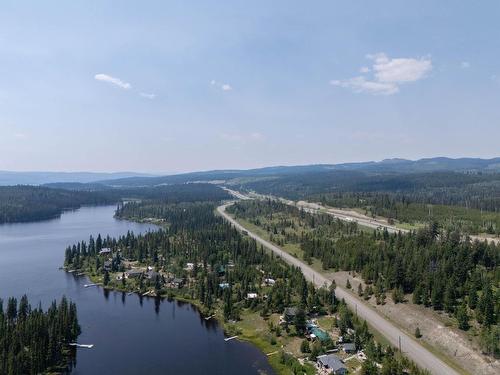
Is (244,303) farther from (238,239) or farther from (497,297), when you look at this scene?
(238,239)

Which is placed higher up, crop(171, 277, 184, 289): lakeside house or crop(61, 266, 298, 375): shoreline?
crop(171, 277, 184, 289): lakeside house

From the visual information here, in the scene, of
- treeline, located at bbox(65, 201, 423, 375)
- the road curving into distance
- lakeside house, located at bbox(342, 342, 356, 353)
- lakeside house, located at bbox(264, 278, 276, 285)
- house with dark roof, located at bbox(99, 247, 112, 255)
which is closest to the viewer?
the road curving into distance

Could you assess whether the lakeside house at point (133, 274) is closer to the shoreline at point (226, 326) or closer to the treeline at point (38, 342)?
the shoreline at point (226, 326)

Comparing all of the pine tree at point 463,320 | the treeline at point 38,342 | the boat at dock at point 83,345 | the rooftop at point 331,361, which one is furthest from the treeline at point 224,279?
the treeline at point 38,342

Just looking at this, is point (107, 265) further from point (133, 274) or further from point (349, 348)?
point (349, 348)

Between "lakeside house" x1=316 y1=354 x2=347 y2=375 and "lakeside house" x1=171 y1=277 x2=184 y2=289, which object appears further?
"lakeside house" x1=171 y1=277 x2=184 y2=289

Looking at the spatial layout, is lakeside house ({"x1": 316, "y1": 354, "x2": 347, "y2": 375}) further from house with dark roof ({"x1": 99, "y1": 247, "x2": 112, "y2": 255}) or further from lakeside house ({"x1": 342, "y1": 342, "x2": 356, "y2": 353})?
house with dark roof ({"x1": 99, "y1": 247, "x2": 112, "y2": 255})

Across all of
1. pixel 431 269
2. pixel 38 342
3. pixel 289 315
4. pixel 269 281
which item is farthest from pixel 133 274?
pixel 431 269

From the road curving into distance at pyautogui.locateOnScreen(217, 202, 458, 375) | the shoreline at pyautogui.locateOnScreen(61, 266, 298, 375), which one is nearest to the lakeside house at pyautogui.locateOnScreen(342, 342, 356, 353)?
the road curving into distance at pyautogui.locateOnScreen(217, 202, 458, 375)
